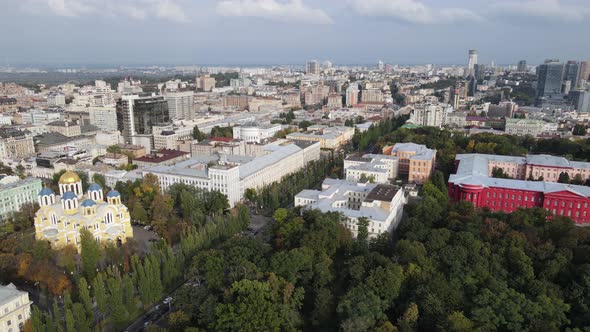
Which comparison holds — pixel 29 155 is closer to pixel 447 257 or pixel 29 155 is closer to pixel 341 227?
pixel 341 227

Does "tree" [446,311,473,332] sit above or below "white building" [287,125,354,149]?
below

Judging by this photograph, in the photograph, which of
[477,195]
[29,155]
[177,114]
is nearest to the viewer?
[477,195]

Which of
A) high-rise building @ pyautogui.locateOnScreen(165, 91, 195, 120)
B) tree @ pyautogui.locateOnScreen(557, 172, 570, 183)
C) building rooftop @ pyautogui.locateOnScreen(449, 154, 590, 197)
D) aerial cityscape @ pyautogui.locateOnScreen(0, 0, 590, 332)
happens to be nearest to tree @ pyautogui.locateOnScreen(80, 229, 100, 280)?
aerial cityscape @ pyautogui.locateOnScreen(0, 0, 590, 332)

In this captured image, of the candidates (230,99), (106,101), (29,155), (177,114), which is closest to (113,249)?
(29,155)

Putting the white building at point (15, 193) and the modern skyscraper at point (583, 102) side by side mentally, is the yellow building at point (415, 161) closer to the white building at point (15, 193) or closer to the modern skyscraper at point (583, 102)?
the white building at point (15, 193)

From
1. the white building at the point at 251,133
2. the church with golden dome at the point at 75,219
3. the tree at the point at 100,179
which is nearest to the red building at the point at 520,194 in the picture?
the church with golden dome at the point at 75,219

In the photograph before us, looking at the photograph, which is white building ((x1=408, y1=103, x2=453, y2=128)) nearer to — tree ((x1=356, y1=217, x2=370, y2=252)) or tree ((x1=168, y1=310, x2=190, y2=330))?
tree ((x1=356, y1=217, x2=370, y2=252))
